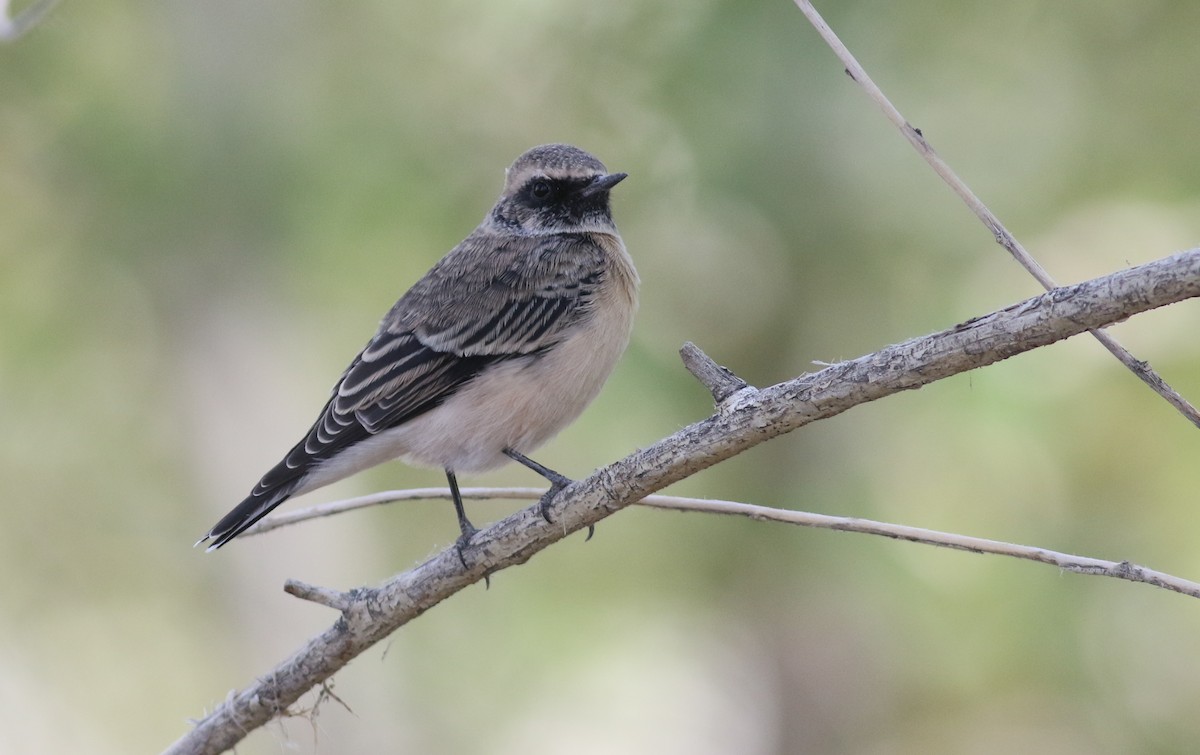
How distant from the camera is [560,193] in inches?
221

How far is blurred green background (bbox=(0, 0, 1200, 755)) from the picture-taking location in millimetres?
6684

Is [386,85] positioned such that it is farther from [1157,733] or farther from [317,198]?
[1157,733]

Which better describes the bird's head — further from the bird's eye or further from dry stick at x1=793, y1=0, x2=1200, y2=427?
dry stick at x1=793, y1=0, x2=1200, y2=427

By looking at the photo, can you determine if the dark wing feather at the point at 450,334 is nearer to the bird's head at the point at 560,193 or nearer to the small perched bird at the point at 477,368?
the small perched bird at the point at 477,368

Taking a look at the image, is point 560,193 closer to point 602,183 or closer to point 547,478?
point 602,183

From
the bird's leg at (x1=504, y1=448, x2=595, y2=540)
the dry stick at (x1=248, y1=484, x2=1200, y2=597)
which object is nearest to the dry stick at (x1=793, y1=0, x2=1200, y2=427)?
the dry stick at (x1=248, y1=484, x2=1200, y2=597)

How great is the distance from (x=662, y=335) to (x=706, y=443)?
4453mm

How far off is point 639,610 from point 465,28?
433 centimetres

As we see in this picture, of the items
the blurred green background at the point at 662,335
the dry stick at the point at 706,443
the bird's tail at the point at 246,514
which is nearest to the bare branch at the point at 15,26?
the dry stick at the point at 706,443

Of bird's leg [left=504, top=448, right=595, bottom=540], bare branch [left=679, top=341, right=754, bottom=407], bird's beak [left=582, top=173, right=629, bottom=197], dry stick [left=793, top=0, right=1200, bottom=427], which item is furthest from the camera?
bird's beak [left=582, top=173, right=629, bottom=197]

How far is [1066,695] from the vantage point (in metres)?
6.81

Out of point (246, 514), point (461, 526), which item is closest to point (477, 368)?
point (461, 526)

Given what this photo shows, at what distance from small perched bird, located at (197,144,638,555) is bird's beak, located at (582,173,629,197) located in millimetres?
10

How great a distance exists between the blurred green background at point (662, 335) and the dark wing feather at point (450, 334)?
2.18m
